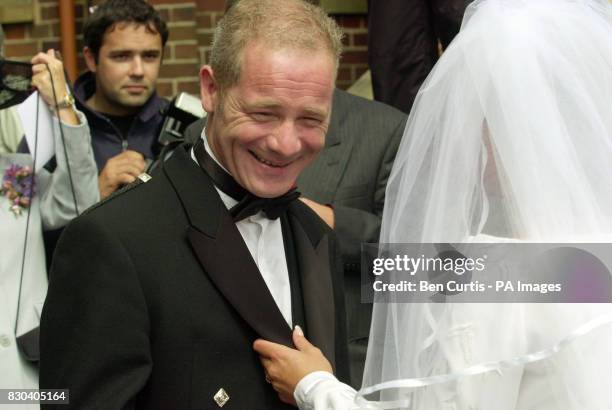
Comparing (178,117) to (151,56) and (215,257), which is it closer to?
(151,56)

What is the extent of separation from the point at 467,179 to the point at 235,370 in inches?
27.7

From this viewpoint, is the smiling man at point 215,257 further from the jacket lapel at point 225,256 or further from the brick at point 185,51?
the brick at point 185,51

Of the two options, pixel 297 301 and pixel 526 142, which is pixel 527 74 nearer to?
pixel 526 142

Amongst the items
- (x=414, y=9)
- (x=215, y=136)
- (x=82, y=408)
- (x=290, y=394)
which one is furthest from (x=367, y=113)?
(x=82, y=408)

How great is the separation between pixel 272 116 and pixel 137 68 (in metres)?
2.40

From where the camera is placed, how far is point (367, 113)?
4062mm

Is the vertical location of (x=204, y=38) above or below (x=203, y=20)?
below

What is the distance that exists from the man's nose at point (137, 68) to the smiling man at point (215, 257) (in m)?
2.14

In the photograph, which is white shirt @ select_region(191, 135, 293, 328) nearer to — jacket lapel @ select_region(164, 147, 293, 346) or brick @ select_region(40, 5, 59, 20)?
jacket lapel @ select_region(164, 147, 293, 346)

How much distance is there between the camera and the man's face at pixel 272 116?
2.45 meters

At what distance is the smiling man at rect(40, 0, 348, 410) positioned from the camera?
230cm

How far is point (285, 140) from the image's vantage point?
246 centimetres

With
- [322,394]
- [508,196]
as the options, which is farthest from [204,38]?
[508,196]

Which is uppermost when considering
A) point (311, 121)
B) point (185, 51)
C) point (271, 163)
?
point (311, 121)
